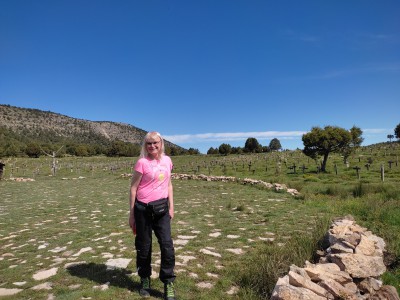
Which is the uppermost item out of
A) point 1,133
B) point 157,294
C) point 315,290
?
point 1,133

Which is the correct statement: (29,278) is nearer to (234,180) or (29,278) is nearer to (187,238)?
(187,238)

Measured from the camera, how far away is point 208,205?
12.2m

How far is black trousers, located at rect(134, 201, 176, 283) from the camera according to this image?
439 cm

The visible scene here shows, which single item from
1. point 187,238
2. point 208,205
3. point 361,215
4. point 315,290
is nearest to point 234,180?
point 208,205

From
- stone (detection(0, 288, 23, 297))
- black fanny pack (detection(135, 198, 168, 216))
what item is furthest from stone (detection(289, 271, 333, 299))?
stone (detection(0, 288, 23, 297))

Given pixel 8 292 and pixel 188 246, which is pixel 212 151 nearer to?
pixel 188 246

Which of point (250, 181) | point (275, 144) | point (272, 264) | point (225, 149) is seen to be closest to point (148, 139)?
point (272, 264)

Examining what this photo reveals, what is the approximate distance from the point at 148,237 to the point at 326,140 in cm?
3803

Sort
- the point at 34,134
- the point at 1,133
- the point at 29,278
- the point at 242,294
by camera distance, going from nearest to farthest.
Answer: the point at 242,294, the point at 29,278, the point at 1,133, the point at 34,134

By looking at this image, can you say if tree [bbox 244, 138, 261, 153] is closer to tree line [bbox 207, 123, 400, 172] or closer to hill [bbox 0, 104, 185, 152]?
tree line [bbox 207, 123, 400, 172]

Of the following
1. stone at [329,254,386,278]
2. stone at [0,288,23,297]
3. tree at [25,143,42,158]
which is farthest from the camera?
tree at [25,143,42,158]

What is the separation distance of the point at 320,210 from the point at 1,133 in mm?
130193

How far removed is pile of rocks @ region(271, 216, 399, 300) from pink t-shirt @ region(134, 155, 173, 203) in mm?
1964

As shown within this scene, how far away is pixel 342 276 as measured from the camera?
3857 millimetres
